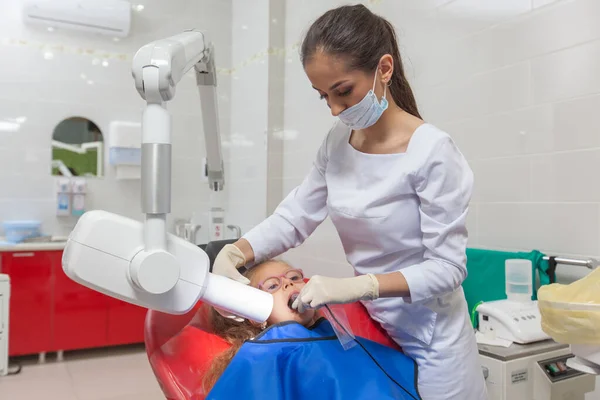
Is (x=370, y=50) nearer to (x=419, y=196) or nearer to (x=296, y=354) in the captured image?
(x=419, y=196)

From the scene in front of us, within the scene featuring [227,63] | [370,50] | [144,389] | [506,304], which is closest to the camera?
[370,50]

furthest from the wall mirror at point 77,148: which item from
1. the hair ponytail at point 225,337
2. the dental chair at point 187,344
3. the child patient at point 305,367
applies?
the child patient at point 305,367

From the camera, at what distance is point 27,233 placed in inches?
156

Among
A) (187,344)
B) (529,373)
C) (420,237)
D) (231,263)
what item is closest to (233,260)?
(231,263)

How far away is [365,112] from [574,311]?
649 mm

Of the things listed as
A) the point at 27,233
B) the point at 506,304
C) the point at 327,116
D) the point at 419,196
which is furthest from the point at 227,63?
the point at 419,196

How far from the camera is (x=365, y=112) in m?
1.30

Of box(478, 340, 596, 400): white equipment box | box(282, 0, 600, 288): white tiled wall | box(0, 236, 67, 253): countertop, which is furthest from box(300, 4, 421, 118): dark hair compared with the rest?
box(0, 236, 67, 253): countertop

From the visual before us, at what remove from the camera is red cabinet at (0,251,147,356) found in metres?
3.68

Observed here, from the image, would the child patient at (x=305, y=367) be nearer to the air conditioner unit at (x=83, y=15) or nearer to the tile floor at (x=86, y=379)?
Result: the tile floor at (x=86, y=379)

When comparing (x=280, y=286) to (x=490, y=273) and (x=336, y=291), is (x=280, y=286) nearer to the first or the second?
(x=336, y=291)

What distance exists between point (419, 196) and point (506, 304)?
3.35ft

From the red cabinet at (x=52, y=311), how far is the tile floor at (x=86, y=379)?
13cm

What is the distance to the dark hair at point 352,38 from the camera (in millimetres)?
1248
